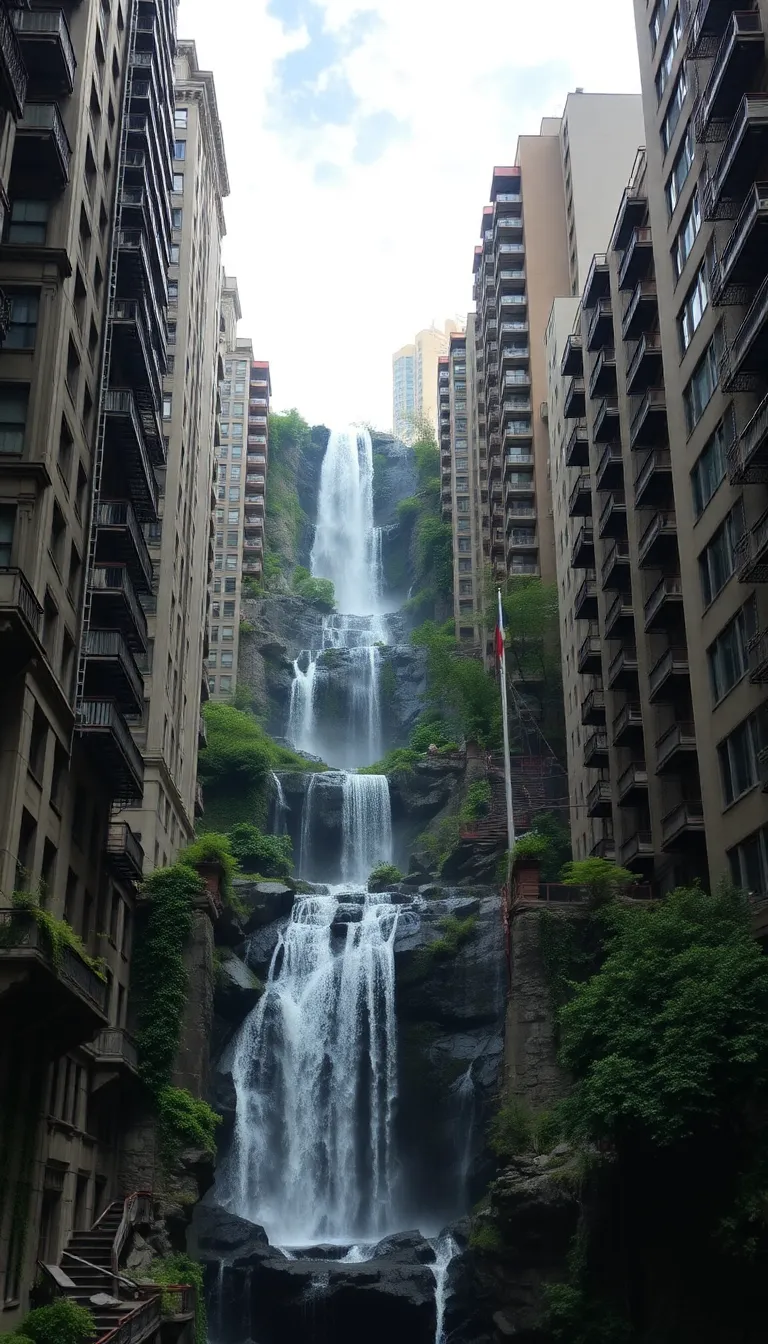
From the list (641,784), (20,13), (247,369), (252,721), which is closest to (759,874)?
(641,784)

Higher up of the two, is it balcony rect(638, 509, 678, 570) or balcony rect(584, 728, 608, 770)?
balcony rect(638, 509, 678, 570)

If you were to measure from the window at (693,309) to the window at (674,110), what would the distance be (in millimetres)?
7583

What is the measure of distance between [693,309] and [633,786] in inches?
760

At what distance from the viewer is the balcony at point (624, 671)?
6072cm

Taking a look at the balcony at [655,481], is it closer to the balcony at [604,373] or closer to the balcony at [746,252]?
the balcony at [604,373]

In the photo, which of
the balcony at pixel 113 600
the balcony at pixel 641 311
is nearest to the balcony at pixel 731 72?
the balcony at pixel 641 311

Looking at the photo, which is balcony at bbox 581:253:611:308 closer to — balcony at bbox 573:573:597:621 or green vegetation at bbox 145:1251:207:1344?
balcony at bbox 573:573:597:621

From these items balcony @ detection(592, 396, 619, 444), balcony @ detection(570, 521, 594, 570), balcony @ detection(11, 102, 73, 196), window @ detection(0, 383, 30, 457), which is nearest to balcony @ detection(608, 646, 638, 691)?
balcony @ detection(570, 521, 594, 570)

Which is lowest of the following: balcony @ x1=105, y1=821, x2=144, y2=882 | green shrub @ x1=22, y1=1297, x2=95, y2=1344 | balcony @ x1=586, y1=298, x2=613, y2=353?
green shrub @ x1=22, y1=1297, x2=95, y2=1344

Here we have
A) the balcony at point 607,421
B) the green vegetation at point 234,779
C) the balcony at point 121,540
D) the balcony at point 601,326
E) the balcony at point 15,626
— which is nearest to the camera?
the balcony at point 15,626

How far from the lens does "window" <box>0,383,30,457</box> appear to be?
39938mm

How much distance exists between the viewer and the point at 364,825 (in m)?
91.4

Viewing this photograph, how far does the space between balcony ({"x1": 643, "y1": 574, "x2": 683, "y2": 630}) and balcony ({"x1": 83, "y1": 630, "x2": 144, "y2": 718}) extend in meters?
20.4

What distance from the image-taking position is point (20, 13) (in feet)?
137
